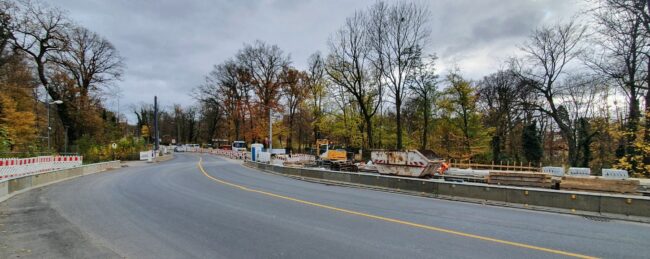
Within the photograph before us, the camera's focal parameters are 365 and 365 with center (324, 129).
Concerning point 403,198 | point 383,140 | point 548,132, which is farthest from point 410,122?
point 403,198

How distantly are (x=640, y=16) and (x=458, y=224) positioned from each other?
17.3 meters

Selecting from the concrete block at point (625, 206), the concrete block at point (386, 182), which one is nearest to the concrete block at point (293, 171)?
the concrete block at point (386, 182)

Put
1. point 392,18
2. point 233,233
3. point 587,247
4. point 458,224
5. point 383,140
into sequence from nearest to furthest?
point 587,247 → point 233,233 → point 458,224 → point 392,18 → point 383,140

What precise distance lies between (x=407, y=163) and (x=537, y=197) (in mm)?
9815

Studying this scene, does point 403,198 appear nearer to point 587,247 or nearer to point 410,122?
point 587,247

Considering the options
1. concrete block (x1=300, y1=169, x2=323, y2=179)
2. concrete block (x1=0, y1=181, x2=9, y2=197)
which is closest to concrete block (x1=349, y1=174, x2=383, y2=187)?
concrete block (x1=300, y1=169, x2=323, y2=179)

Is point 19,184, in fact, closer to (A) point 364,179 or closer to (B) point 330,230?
(A) point 364,179

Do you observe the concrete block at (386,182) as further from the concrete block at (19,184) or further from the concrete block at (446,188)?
the concrete block at (19,184)

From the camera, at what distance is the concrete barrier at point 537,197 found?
9.64 meters

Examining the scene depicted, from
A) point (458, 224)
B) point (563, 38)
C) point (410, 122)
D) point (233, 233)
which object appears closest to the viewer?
point (233, 233)

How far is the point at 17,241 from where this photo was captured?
23.1ft

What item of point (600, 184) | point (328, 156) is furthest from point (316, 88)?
point (600, 184)

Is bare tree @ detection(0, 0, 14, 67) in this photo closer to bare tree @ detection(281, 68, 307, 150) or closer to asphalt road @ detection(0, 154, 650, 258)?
asphalt road @ detection(0, 154, 650, 258)

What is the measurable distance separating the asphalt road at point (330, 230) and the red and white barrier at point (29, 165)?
6.54 m
